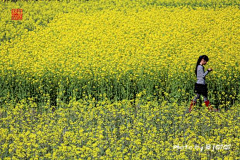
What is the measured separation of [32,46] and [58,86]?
4.66 m

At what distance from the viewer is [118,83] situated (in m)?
11.2

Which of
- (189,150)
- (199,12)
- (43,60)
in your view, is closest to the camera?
(189,150)

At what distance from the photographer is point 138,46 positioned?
14844mm

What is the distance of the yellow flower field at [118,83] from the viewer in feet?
25.3

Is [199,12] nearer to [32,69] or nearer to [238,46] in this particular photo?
[238,46]

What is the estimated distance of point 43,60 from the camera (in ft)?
42.6

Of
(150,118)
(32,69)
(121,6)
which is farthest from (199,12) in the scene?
(150,118)

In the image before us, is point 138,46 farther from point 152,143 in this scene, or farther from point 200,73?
point 152,143

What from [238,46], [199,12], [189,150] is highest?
[199,12]

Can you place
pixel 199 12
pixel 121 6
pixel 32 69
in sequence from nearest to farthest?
pixel 32 69, pixel 199 12, pixel 121 6

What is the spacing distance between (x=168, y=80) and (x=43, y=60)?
4.46 m

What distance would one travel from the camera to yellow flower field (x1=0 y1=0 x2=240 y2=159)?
770cm

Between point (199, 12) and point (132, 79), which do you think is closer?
point (132, 79)

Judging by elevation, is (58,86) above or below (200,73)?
below
